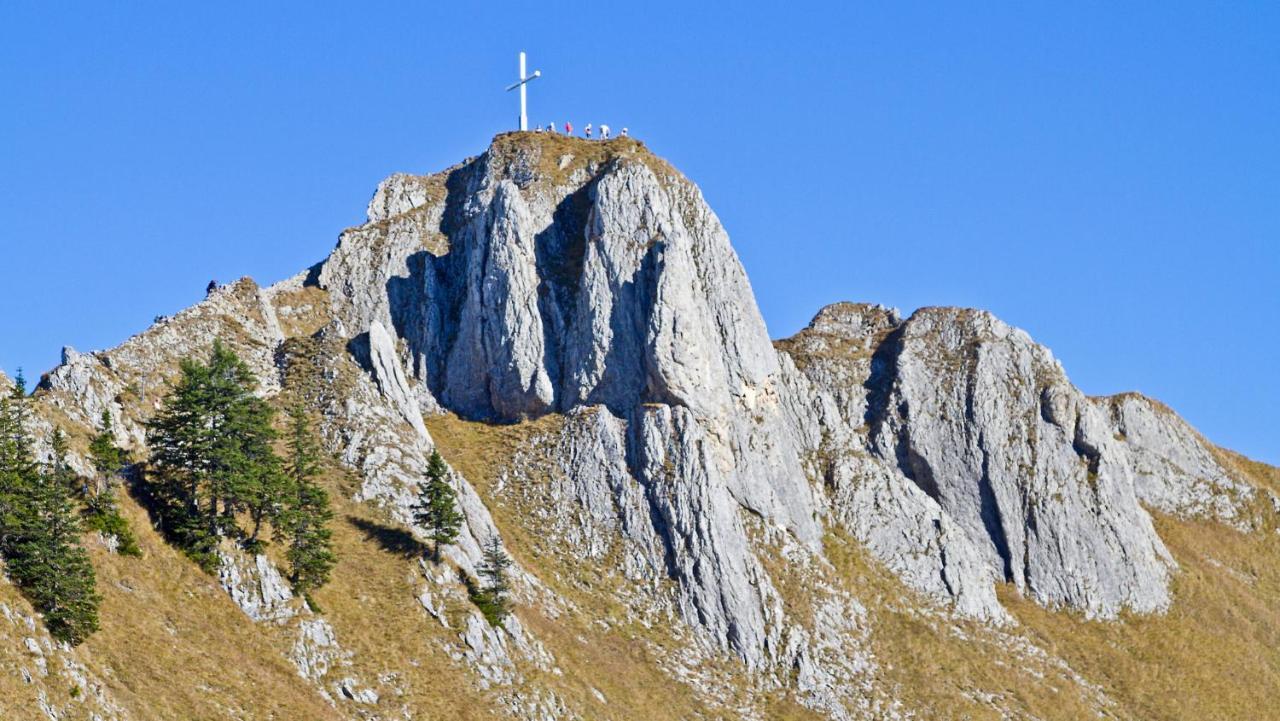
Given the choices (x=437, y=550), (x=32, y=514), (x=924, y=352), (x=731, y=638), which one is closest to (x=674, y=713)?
(x=731, y=638)

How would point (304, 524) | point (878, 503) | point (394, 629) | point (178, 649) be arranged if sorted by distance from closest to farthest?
1. point (178, 649)
2. point (394, 629)
3. point (304, 524)
4. point (878, 503)

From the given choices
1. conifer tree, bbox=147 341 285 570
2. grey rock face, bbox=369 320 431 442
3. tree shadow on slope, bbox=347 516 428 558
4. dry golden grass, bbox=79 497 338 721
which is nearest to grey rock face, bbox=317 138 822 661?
grey rock face, bbox=369 320 431 442

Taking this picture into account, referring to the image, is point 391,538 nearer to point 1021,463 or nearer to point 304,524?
point 304,524

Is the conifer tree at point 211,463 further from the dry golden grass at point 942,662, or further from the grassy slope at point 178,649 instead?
the dry golden grass at point 942,662

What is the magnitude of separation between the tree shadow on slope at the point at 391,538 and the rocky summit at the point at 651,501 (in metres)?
0.24

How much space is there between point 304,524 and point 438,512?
9.04m

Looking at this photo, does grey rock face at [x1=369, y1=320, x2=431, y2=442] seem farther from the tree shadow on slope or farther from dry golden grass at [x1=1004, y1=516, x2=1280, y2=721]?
dry golden grass at [x1=1004, y1=516, x2=1280, y2=721]

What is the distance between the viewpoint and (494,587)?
97.6 meters

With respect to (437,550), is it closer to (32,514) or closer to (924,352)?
(32,514)

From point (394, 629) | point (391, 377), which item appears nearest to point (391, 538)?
point (394, 629)

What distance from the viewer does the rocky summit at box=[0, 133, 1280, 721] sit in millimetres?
92312

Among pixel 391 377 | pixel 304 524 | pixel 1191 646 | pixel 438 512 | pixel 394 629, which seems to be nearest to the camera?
pixel 394 629

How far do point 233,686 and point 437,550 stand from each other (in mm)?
21565

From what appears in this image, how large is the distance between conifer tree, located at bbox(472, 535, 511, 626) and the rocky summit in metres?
0.62
